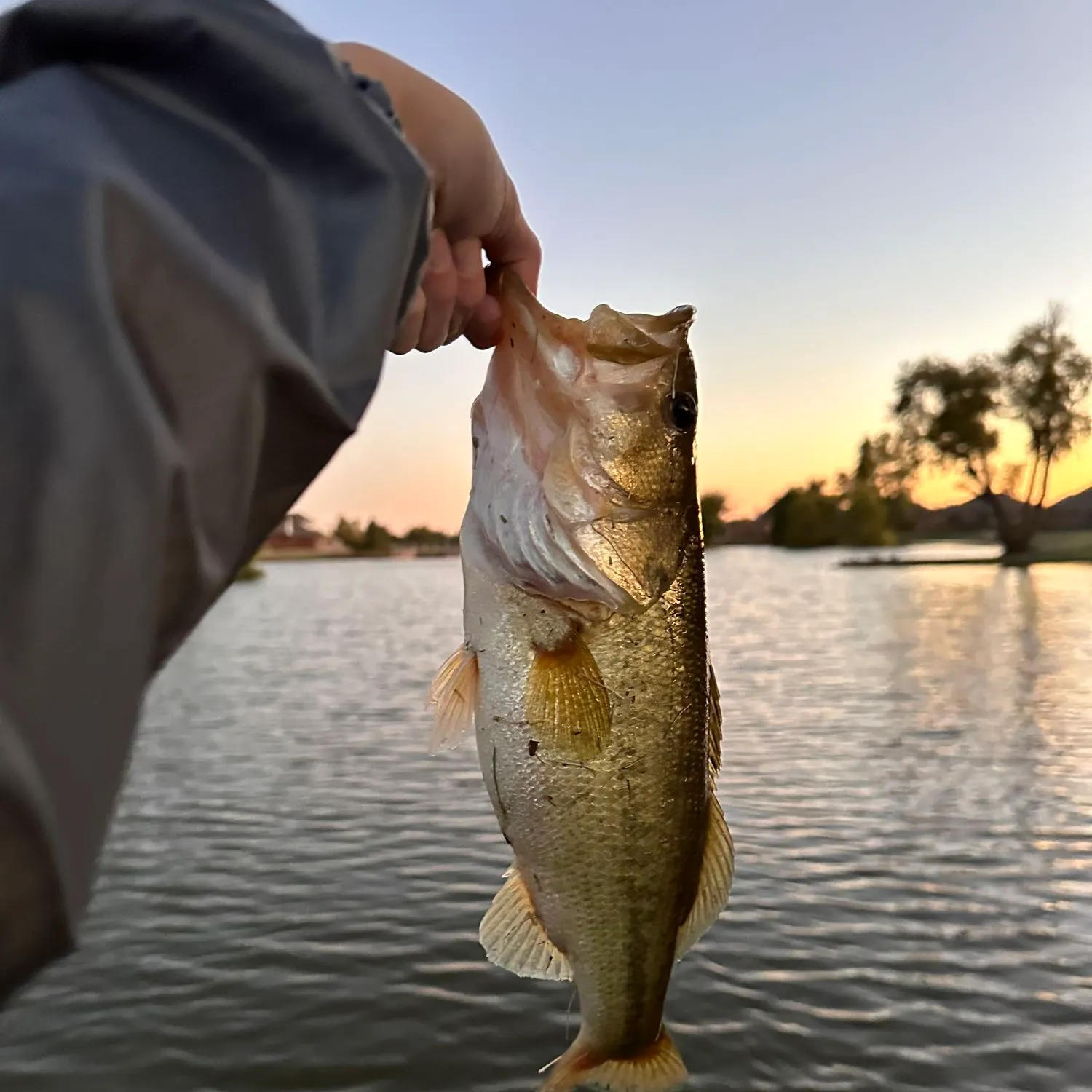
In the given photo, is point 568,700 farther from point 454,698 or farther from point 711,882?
point 711,882

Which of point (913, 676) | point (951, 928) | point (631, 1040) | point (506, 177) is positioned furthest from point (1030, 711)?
point (506, 177)

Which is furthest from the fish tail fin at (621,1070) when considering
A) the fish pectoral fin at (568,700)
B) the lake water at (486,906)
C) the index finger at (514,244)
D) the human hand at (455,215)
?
the lake water at (486,906)

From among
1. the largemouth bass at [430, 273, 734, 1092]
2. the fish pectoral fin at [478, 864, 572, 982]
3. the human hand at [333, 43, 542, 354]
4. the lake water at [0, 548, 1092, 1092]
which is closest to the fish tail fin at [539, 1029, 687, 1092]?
the largemouth bass at [430, 273, 734, 1092]

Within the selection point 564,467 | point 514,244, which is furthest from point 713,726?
point 514,244

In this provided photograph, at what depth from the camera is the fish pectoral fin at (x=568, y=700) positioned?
87.8 inches

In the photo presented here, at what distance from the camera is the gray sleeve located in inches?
32.1

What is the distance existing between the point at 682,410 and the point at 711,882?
1.21 m

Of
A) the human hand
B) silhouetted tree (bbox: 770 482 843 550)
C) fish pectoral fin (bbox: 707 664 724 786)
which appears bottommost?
fish pectoral fin (bbox: 707 664 724 786)

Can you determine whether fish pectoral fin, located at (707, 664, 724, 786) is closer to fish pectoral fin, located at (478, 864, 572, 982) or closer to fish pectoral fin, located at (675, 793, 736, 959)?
fish pectoral fin, located at (675, 793, 736, 959)

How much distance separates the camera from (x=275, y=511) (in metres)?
1.13

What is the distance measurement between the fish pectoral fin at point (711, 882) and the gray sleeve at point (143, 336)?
177 centimetres

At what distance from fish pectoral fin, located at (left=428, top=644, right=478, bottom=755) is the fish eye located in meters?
0.75

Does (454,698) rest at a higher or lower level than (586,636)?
lower

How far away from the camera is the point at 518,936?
2.47 meters
